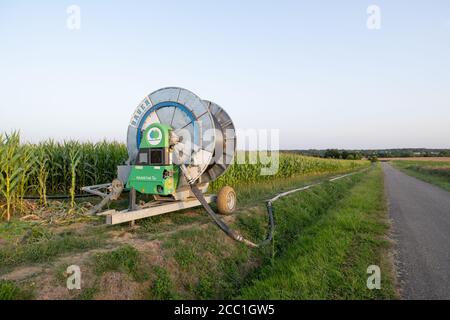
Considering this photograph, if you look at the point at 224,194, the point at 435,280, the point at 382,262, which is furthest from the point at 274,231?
the point at 435,280

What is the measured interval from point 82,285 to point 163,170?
2.77m

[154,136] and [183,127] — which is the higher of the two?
[183,127]

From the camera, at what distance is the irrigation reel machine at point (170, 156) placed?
6.20m

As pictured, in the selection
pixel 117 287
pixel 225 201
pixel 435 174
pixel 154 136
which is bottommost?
pixel 435 174

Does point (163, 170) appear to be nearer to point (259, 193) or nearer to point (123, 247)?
point (123, 247)

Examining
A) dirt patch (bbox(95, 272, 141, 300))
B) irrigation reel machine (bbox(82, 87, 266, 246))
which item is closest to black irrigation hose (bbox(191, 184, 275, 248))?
irrigation reel machine (bbox(82, 87, 266, 246))

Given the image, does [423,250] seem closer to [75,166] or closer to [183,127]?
[183,127]

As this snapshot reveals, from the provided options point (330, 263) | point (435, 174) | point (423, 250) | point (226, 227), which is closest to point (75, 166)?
point (226, 227)

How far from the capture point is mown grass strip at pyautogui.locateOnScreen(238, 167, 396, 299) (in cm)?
387

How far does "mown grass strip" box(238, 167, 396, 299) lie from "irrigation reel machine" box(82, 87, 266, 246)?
4.44 feet

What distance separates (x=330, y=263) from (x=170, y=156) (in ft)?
12.1

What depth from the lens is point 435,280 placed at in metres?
4.11

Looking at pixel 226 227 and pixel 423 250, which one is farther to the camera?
pixel 226 227

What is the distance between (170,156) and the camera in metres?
6.27
